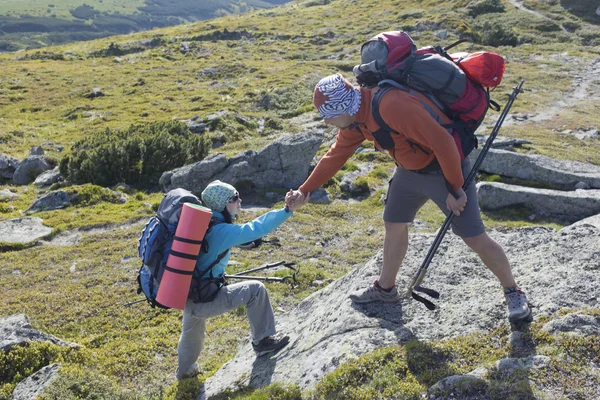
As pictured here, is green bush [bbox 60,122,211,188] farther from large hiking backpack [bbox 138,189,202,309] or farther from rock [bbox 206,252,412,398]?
large hiking backpack [bbox 138,189,202,309]

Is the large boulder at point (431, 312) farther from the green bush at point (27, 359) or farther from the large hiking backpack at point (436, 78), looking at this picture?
the green bush at point (27, 359)

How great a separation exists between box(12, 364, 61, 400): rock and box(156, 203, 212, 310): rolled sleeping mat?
2362mm

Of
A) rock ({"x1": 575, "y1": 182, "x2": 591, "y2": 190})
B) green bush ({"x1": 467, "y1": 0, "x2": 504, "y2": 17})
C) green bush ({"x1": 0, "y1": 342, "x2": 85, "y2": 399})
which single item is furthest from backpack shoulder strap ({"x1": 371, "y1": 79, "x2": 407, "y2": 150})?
green bush ({"x1": 467, "y1": 0, "x2": 504, "y2": 17})

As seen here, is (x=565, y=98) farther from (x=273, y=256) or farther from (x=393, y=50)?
(x=393, y=50)

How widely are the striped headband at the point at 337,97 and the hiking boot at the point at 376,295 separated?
2.79 meters

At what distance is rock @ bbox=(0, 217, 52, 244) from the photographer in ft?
56.4

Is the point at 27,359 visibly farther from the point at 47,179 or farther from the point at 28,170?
the point at 28,170

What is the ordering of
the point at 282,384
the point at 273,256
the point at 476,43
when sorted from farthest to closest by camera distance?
the point at 476,43 < the point at 273,256 < the point at 282,384

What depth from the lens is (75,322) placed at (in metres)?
10.9

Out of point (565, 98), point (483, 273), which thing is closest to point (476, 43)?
point (565, 98)

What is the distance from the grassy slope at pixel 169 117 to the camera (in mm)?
9891

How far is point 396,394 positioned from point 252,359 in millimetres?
2976

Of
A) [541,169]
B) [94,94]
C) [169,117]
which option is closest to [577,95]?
[541,169]

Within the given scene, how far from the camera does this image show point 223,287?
23.5ft
